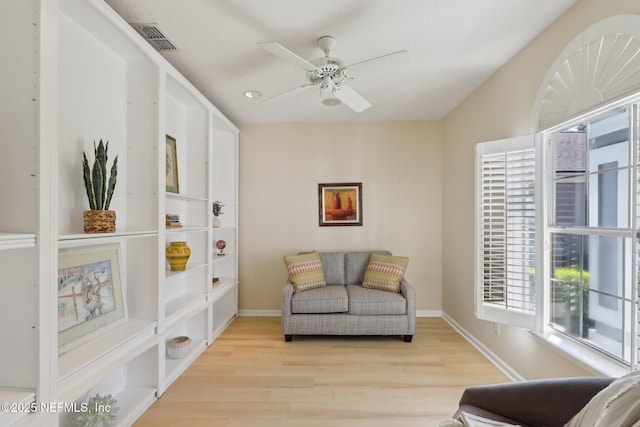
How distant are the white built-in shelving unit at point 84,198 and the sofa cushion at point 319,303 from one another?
0.89 metres

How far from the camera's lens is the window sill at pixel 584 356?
64.2 inches

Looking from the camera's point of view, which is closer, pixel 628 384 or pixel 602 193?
pixel 628 384

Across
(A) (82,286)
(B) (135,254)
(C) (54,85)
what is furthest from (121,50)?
(A) (82,286)

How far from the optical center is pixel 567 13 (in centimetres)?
189

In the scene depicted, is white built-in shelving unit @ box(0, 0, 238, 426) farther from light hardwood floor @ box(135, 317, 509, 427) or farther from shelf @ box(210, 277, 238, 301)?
light hardwood floor @ box(135, 317, 509, 427)

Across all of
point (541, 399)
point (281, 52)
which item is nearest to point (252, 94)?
point (281, 52)

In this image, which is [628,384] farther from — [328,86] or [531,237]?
[328,86]

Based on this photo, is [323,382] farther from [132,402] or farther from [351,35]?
[351,35]

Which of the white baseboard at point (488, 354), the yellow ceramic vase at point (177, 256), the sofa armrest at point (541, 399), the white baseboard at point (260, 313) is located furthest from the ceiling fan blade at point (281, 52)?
the white baseboard at point (260, 313)

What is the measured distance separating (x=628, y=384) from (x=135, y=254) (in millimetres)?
2606

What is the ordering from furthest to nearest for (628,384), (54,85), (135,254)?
1. (135,254)
2. (54,85)
3. (628,384)

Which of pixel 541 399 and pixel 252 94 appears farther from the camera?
pixel 252 94

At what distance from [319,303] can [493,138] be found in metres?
2.31

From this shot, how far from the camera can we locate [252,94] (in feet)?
10.1
